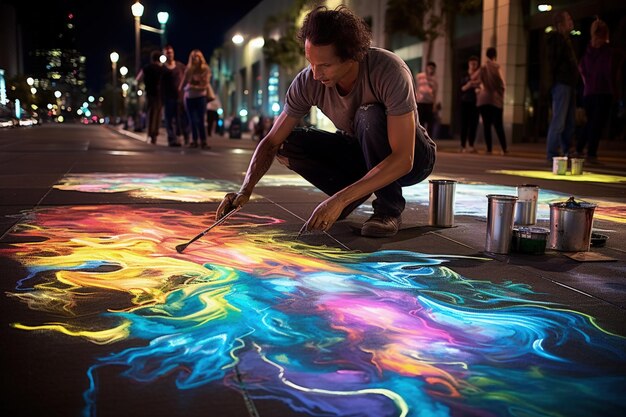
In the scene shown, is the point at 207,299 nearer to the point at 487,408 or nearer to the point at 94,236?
the point at 487,408

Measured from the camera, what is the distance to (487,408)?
1453 millimetres

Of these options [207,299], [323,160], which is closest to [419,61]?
[323,160]

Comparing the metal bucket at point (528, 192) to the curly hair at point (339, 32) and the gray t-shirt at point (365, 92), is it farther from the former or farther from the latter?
the curly hair at point (339, 32)

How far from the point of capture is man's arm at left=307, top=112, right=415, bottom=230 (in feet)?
8.64

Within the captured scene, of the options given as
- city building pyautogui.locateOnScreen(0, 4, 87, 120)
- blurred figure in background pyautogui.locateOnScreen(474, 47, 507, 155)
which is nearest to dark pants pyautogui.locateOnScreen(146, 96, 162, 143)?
blurred figure in background pyautogui.locateOnScreen(474, 47, 507, 155)

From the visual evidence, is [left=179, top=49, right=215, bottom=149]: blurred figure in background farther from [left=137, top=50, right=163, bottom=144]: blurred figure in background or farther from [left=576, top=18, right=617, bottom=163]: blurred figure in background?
[left=576, top=18, right=617, bottom=163]: blurred figure in background

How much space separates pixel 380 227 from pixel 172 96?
10518mm

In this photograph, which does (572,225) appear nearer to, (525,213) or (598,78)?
(525,213)

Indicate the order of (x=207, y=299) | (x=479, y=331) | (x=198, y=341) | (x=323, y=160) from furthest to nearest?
(x=323, y=160), (x=207, y=299), (x=479, y=331), (x=198, y=341)

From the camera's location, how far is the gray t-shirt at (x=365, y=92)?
3102 mm

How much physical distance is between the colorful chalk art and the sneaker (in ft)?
1.41

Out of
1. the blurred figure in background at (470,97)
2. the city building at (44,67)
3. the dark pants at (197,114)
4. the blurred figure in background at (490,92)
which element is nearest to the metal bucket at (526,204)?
the blurred figure in background at (490,92)

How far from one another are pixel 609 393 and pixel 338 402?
2.07ft

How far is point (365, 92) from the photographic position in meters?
3.36
